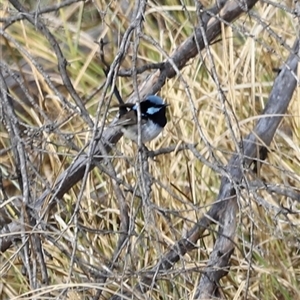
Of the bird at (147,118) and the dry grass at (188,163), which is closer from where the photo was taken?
the bird at (147,118)

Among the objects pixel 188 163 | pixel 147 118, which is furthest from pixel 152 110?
pixel 188 163

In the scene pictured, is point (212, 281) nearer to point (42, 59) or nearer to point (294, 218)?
→ point (294, 218)

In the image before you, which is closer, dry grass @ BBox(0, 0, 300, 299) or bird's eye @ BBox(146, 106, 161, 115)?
bird's eye @ BBox(146, 106, 161, 115)

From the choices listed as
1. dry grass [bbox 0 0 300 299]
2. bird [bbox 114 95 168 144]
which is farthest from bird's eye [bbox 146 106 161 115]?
dry grass [bbox 0 0 300 299]

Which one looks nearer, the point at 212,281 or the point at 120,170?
the point at 212,281

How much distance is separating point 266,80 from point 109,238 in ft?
2.79

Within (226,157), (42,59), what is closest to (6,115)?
(226,157)

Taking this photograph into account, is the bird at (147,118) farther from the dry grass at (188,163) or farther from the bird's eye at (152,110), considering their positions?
the dry grass at (188,163)

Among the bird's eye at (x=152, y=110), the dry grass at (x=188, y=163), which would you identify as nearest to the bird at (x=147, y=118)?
the bird's eye at (x=152, y=110)

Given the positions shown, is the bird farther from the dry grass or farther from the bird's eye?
the dry grass

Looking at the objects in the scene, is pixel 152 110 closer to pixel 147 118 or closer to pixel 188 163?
pixel 147 118

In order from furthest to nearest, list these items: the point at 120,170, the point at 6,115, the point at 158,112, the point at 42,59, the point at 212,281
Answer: the point at 42,59, the point at 120,170, the point at 158,112, the point at 212,281, the point at 6,115

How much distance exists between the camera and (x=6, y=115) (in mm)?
1864

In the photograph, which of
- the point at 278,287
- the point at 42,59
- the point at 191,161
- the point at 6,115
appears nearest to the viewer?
the point at 6,115
